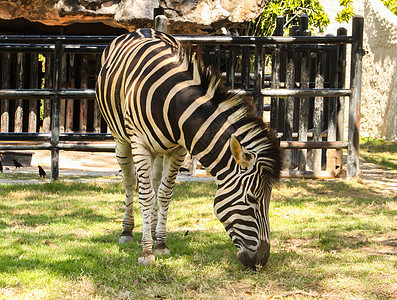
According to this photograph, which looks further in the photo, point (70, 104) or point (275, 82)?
point (70, 104)

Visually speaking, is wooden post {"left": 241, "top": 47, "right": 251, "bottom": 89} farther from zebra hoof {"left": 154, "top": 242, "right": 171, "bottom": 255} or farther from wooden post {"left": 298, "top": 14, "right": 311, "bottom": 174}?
zebra hoof {"left": 154, "top": 242, "right": 171, "bottom": 255}

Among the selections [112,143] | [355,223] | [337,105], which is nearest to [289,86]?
[337,105]

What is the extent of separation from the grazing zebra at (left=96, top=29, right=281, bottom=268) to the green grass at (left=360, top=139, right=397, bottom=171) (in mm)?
8146

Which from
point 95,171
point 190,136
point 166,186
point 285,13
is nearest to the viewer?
point 190,136

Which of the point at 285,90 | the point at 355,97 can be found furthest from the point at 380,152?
the point at 285,90

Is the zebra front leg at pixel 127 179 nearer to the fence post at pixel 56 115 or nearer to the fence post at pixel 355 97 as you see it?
the fence post at pixel 56 115

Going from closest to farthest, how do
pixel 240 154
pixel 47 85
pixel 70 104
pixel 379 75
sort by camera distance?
pixel 240 154 → pixel 47 85 → pixel 70 104 → pixel 379 75

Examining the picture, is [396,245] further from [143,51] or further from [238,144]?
[143,51]

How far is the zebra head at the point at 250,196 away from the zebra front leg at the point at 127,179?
4.97 feet

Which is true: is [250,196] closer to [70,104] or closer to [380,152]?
[70,104]

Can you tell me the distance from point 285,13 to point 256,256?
42.7ft

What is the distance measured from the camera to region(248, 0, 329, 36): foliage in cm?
1470

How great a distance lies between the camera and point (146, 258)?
447 centimetres

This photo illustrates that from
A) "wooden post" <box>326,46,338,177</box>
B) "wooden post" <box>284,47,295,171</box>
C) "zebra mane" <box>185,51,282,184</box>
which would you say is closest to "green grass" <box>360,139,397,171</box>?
"wooden post" <box>326,46,338,177</box>
